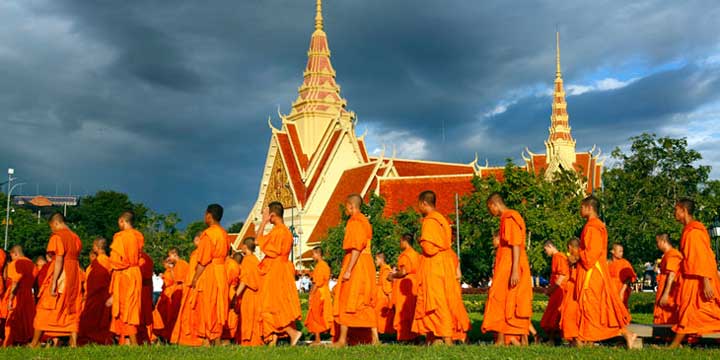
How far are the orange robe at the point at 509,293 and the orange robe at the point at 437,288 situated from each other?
1.36 ft

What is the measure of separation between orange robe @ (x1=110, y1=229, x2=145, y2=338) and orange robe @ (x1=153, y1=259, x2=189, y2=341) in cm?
262

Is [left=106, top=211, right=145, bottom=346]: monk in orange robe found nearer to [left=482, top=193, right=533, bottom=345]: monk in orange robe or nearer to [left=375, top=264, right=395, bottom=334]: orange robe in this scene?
[left=375, top=264, right=395, bottom=334]: orange robe

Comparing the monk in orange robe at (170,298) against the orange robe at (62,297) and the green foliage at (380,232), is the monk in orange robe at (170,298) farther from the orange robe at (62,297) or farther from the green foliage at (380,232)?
the green foliage at (380,232)

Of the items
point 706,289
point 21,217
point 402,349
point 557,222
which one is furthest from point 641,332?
point 21,217

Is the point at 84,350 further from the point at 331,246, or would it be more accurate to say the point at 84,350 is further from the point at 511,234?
the point at 331,246

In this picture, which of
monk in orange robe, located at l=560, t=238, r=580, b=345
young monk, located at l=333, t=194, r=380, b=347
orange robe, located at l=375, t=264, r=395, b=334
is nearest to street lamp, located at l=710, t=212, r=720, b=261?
orange robe, located at l=375, t=264, r=395, b=334

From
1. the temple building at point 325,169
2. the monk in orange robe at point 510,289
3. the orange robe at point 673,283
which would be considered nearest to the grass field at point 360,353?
the monk in orange robe at point 510,289

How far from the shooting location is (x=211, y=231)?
35.7ft

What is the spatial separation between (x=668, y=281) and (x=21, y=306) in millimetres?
9662

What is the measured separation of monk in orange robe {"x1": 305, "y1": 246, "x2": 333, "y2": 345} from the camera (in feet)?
42.5

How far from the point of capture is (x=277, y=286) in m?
11.0

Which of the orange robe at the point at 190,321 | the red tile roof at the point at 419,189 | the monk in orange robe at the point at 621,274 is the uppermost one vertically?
the red tile roof at the point at 419,189

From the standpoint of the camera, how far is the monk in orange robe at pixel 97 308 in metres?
11.4

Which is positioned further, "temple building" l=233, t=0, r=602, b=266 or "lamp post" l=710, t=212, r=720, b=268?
"temple building" l=233, t=0, r=602, b=266
